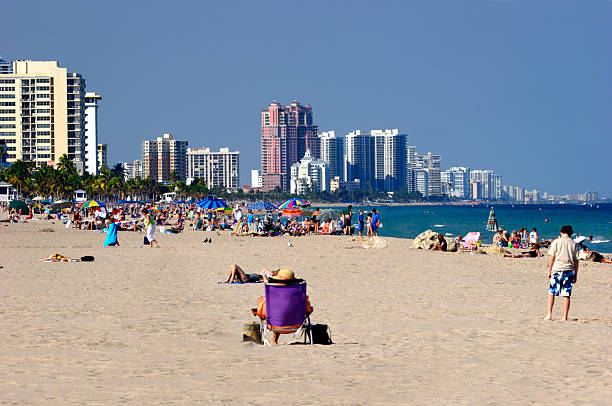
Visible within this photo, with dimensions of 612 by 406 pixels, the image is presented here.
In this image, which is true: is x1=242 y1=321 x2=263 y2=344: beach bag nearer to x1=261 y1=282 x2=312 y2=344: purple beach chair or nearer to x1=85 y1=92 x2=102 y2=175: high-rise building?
x1=261 y1=282 x2=312 y2=344: purple beach chair

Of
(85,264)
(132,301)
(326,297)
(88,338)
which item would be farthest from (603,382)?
(85,264)

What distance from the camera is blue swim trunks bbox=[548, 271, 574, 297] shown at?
1014 centimetres

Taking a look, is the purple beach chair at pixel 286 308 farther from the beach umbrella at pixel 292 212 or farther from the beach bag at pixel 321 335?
the beach umbrella at pixel 292 212

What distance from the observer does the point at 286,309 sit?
28.5ft

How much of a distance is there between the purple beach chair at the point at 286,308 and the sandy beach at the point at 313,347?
1.06 ft

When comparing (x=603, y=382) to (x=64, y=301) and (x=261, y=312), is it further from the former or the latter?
(x=64, y=301)

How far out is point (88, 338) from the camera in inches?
343

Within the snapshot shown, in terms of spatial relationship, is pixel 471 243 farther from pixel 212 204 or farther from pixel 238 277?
pixel 212 204

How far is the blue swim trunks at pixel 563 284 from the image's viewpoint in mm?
10141

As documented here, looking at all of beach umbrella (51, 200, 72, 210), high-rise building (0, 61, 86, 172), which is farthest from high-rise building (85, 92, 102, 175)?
beach umbrella (51, 200, 72, 210)

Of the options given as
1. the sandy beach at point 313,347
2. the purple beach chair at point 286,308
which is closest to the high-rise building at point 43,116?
the sandy beach at point 313,347

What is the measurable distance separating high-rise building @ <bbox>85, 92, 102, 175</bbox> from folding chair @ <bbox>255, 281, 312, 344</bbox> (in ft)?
515

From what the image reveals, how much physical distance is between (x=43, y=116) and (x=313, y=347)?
15740cm

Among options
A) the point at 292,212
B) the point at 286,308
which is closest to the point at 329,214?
the point at 292,212
